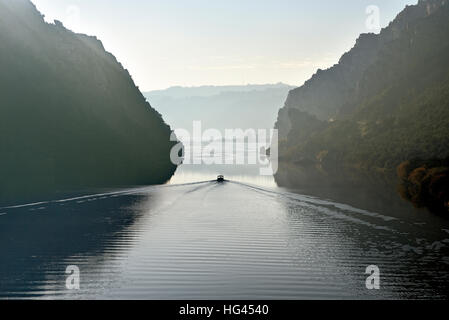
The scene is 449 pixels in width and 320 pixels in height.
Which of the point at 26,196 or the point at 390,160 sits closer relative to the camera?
the point at 26,196

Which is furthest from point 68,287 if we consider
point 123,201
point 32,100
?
point 32,100

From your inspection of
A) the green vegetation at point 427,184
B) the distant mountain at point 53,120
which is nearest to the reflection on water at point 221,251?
the green vegetation at point 427,184

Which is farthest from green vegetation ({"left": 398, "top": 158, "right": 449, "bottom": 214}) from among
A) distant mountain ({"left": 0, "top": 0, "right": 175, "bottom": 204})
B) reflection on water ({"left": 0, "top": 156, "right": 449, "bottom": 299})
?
distant mountain ({"left": 0, "top": 0, "right": 175, "bottom": 204})

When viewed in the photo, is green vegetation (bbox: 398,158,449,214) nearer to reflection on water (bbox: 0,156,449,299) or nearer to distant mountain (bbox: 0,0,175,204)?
reflection on water (bbox: 0,156,449,299)

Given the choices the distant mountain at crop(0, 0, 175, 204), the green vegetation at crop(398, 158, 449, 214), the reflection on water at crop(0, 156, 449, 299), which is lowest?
the reflection on water at crop(0, 156, 449, 299)

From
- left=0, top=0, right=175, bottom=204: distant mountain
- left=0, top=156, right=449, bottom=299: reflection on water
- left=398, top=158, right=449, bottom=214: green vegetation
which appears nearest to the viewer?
left=0, top=156, right=449, bottom=299: reflection on water
